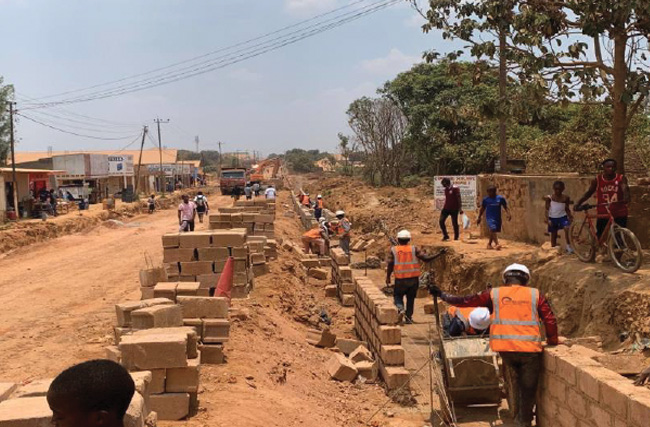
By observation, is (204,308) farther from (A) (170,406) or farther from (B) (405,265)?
(B) (405,265)

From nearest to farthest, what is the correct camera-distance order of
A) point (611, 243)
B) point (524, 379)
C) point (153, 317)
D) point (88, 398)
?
1. point (88, 398)
2. point (524, 379)
3. point (153, 317)
4. point (611, 243)

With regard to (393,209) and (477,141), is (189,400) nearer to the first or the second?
(393,209)

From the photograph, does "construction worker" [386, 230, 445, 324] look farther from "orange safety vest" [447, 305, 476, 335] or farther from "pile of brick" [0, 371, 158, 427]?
"pile of brick" [0, 371, 158, 427]

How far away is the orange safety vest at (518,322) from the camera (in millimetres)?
5324

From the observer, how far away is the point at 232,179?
4972 centimetres

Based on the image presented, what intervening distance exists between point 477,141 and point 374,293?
23.5 meters

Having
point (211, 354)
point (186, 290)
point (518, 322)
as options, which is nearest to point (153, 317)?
point (211, 354)

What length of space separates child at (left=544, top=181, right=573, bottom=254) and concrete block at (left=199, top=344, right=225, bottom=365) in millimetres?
6178

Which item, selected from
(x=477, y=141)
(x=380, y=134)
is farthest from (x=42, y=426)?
(x=380, y=134)

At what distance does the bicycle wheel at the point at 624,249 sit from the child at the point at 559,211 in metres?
1.45

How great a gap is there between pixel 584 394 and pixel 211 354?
3948 mm

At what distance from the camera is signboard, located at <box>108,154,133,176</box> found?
47.6 metres

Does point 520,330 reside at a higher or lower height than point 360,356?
higher

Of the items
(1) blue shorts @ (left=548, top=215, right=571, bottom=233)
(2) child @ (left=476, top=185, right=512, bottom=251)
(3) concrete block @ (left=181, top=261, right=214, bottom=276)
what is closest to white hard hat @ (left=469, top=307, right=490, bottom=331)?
(1) blue shorts @ (left=548, top=215, right=571, bottom=233)
